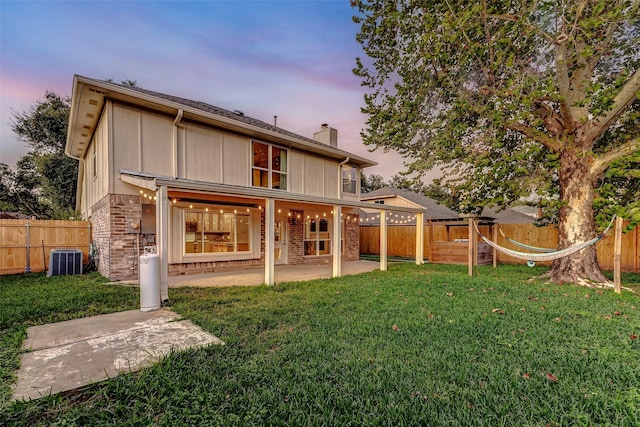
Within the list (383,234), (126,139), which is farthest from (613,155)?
(126,139)

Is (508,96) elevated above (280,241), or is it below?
above

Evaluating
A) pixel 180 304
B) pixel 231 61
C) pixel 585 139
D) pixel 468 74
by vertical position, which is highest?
pixel 231 61

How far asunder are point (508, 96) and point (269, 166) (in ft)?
22.9

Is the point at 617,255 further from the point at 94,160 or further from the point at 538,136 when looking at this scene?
the point at 94,160

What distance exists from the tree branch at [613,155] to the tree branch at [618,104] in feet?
1.68

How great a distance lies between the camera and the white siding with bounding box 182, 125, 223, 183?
8305mm

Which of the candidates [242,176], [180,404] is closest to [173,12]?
[242,176]

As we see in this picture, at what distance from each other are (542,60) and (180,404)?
9741 millimetres

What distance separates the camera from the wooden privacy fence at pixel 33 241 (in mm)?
8602

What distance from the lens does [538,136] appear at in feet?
23.3

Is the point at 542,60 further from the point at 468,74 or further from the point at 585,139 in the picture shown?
the point at 585,139

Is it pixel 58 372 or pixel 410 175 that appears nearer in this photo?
pixel 58 372

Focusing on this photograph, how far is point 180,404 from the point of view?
223 cm

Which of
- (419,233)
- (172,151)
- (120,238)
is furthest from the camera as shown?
(419,233)
